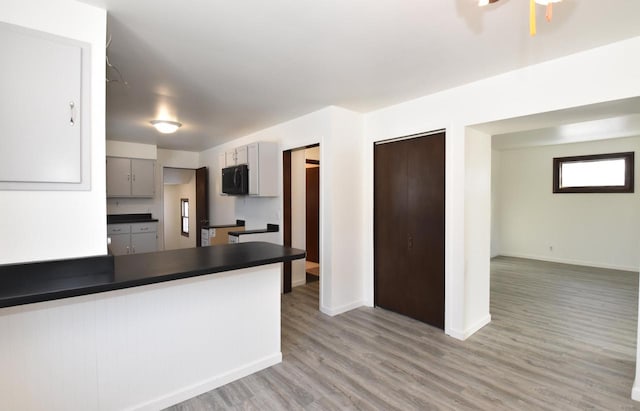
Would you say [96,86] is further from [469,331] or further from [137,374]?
[469,331]

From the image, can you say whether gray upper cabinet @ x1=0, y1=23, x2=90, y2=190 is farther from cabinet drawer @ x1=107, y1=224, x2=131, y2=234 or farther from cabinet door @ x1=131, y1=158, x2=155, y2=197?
cabinet door @ x1=131, y1=158, x2=155, y2=197

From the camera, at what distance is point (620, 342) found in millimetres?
2865

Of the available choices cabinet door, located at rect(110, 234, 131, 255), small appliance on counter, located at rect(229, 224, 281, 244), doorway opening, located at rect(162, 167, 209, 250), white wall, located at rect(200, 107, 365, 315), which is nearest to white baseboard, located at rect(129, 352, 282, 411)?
white wall, located at rect(200, 107, 365, 315)

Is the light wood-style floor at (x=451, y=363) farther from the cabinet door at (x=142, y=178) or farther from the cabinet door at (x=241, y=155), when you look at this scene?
the cabinet door at (x=142, y=178)

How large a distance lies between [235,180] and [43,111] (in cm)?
304

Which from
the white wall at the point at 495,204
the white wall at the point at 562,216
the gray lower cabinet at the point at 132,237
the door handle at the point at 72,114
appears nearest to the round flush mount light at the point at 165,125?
the door handle at the point at 72,114

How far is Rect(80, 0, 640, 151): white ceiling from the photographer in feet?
5.77

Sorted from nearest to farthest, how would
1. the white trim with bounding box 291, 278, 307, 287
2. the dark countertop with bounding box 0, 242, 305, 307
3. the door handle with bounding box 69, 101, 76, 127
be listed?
the dark countertop with bounding box 0, 242, 305, 307 → the door handle with bounding box 69, 101, 76, 127 → the white trim with bounding box 291, 278, 307, 287

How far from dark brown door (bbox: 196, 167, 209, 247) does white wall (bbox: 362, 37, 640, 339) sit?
4.06 meters

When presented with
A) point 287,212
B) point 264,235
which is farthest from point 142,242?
point 287,212

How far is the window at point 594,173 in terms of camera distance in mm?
5508

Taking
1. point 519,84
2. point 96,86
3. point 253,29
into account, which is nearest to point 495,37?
point 519,84

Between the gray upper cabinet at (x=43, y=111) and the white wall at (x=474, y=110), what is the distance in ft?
9.31

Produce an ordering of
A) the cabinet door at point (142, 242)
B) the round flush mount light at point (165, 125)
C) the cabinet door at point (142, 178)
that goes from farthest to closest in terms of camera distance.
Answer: the cabinet door at point (142, 178) → the cabinet door at point (142, 242) → the round flush mount light at point (165, 125)
